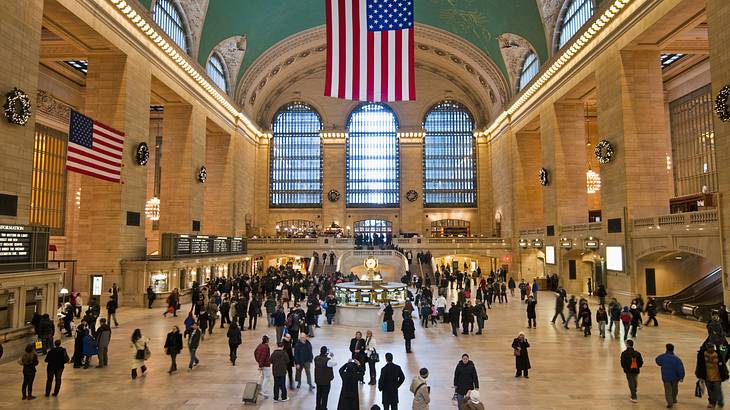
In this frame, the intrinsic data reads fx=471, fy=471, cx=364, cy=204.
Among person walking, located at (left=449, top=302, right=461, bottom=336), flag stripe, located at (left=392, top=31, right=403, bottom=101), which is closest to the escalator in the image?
person walking, located at (left=449, top=302, right=461, bottom=336)

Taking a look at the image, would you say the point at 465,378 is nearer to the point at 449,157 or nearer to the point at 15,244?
the point at 15,244

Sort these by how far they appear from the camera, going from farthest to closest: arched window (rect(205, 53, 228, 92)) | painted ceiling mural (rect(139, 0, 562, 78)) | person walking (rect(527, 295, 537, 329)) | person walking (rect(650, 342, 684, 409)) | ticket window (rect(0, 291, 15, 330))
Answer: arched window (rect(205, 53, 228, 92)), painted ceiling mural (rect(139, 0, 562, 78)), person walking (rect(527, 295, 537, 329)), ticket window (rect(0, 291, 15, 330)), person walking (rect(650, 342, 684, 409))

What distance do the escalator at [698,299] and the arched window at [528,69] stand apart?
16.3 meters

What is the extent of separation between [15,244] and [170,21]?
55.1ft

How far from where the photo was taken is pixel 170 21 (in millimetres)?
24906

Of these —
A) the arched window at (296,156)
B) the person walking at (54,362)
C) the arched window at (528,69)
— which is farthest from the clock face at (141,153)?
the arched window at (296,156)

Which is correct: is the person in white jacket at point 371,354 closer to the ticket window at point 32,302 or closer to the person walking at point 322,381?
the person walking at point 322,381

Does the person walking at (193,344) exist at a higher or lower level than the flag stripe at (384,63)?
lower

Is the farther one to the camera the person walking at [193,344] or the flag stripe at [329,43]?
the flag stripe at [329,43]

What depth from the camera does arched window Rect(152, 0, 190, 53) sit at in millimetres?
23750

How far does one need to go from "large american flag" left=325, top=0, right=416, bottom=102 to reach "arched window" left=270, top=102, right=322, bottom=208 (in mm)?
29894

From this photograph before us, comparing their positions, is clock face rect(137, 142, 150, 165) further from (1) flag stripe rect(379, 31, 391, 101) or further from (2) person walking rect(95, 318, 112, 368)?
(2) person walking rect(95, 318, 112, 368)

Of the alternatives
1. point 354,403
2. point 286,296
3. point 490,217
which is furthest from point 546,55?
point 354,403

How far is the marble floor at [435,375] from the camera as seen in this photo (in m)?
8.05
